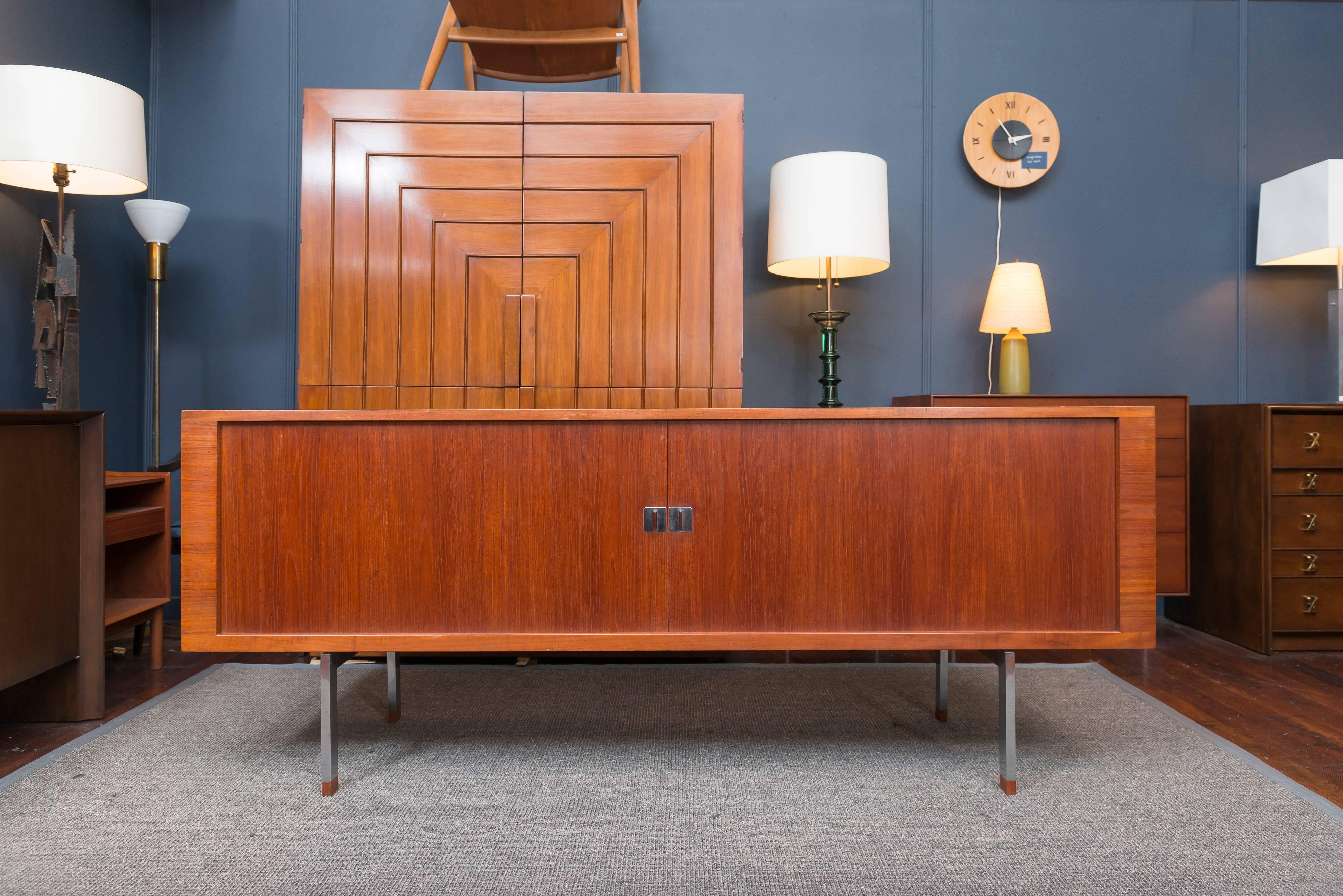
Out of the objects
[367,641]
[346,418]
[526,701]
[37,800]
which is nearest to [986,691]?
[526,701]

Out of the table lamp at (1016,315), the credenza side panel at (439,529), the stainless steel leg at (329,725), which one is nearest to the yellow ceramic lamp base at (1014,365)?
the table lamp at (1016,315)

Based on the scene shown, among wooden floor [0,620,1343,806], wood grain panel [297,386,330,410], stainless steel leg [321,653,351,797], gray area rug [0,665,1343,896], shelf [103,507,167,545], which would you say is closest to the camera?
gray area rug [0,665,1343,896]

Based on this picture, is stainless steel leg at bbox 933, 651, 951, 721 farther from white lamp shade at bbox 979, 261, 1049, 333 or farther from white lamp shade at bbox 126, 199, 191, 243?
white lamp shade at bbox 126, 199, 191, 243

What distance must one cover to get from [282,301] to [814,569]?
258 cm

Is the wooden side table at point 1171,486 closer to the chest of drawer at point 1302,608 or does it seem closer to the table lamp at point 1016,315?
the table lamp at point 1016,315

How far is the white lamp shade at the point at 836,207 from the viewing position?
225 cm

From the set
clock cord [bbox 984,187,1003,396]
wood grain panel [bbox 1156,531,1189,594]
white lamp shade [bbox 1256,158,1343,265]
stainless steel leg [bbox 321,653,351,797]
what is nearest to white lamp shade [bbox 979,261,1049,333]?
clock cord [bbox 984,187,1003,396]

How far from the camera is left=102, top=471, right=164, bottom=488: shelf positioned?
2229 millimetres

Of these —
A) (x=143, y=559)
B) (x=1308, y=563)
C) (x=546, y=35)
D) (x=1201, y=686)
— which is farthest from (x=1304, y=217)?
(x=143, y=559)

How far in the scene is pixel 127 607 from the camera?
2.34 meters

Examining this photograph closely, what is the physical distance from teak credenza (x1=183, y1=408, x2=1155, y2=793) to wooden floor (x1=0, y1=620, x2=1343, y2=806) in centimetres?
77

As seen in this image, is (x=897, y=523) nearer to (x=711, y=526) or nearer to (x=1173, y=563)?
(x=711, y=526)

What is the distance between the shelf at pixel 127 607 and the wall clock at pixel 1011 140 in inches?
135

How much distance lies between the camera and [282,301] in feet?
10.0
